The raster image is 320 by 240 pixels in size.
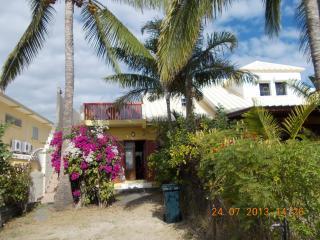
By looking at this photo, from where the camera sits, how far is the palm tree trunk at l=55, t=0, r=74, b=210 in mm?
12586

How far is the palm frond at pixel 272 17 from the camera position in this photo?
11.2 meters

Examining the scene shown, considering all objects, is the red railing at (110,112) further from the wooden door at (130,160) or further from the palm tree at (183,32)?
the palm tree at (183,32)

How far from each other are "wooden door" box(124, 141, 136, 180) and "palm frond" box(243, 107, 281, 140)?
14324mm

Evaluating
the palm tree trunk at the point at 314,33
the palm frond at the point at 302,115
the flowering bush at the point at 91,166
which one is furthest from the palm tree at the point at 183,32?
the flowering bush at the point at 91,166

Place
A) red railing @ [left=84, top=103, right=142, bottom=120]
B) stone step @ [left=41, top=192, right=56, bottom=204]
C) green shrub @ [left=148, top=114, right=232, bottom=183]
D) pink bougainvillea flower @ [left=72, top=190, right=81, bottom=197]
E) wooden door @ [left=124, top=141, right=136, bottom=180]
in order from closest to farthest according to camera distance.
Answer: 1. green shrub @ [left=148, top=114, right=232, bottom=183]
2. pink bougainvillea flower @ [left=72, top=190, right=81, bottom=197]
3. stone step @ [left=41, top=192, right=56, bottom=204]
4. red railing @ [left=84, top=103, right=142, bottom=120]
5. wooden door @ [left=124, top=141, right=136, bottom=180]

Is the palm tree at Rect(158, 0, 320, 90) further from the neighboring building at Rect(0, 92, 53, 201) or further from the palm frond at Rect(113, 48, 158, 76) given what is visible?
the neighboring building at Rect(0, 92, 53, 201)

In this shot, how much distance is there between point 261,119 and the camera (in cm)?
791

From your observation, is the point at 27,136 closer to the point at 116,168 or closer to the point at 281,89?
the point at 116,168

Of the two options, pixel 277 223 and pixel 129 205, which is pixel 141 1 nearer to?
pixel 129 205

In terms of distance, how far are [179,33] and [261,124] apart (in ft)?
9.48

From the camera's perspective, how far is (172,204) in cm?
941

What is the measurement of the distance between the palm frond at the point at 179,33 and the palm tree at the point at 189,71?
6.51 m

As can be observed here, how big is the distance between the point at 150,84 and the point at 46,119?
1668cm

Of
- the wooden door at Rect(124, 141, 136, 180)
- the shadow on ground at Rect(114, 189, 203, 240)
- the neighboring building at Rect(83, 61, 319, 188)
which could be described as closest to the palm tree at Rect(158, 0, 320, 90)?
the shadow on ground at Rect(114, 189, 203, 240)
